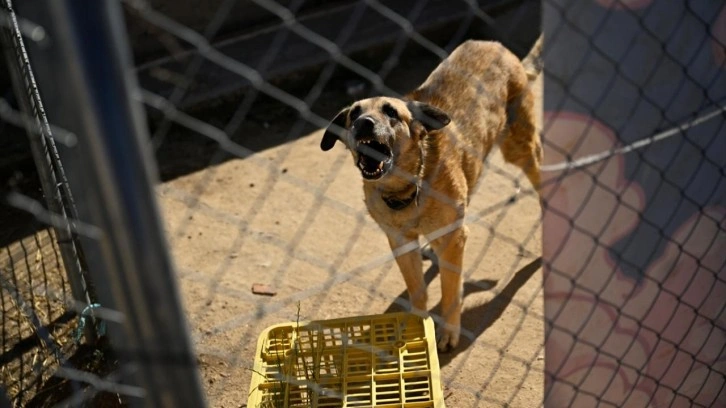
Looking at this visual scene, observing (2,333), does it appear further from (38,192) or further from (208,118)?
(208,118)

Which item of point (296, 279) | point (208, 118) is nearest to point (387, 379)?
point (296, 279)

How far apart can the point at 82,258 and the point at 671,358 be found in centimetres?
254

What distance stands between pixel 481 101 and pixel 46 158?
207cm

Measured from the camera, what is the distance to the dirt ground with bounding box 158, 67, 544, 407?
3881mm

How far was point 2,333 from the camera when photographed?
4.11 metres

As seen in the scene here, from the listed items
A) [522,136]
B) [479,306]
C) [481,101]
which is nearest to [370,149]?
[481,101]

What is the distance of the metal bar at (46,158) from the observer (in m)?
3.60

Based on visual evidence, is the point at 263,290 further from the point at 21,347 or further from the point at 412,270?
the point at 21,347

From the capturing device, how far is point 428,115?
3.93 m

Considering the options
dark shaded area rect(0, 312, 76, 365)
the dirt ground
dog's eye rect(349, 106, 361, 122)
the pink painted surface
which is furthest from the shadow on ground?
dark shaded area rect(0, 312, 76, 365)

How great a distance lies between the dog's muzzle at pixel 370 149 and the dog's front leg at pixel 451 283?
500mm

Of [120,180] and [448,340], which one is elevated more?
[448,340]

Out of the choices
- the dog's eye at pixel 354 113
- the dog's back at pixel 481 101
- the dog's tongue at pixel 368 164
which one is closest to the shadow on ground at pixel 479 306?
the dog's back at pixel 481 101

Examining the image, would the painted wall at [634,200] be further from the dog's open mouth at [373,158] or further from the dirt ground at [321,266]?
the dog's open mouth at [373,158]
